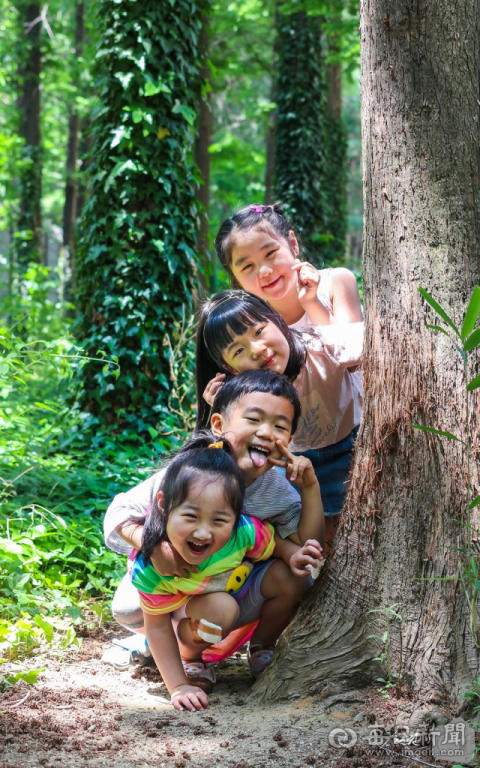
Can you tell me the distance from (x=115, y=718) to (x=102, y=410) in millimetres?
3880

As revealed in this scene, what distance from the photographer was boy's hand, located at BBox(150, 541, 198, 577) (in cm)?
237

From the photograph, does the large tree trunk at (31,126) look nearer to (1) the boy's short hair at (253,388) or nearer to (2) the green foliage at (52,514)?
(2) the green foliage at (52,514)

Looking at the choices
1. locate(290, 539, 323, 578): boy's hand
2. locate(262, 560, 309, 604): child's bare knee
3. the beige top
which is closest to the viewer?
locate(290, 539, 323, 578): boy's hand

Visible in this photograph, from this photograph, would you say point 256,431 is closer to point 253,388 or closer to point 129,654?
point 253,388

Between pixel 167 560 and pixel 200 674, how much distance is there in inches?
21.4

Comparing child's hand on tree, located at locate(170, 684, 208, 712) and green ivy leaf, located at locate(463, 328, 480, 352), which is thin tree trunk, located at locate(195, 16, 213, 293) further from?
green ivy leaf, located at locate(463, 328, 480, 352)

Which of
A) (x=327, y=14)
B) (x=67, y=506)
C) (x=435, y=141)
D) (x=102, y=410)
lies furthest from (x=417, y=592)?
(x=327, y=14)

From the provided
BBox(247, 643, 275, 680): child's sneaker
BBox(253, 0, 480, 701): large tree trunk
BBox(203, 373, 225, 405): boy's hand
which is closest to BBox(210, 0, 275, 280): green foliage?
BBox(203, 373, 225, 405): boy's hand

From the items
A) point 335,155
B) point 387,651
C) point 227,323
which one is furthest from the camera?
point 335,155

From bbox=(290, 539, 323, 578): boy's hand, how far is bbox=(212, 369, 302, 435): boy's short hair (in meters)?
0.47

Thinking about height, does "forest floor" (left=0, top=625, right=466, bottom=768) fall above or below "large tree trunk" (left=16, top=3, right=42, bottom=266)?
below

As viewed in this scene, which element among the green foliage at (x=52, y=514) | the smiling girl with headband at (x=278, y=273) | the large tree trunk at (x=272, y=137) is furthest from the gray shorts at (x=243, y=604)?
the large tree trunk at (x=272, y=137)

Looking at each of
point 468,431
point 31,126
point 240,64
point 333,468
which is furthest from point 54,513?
point 240,64

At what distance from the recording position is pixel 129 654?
9.40ft
